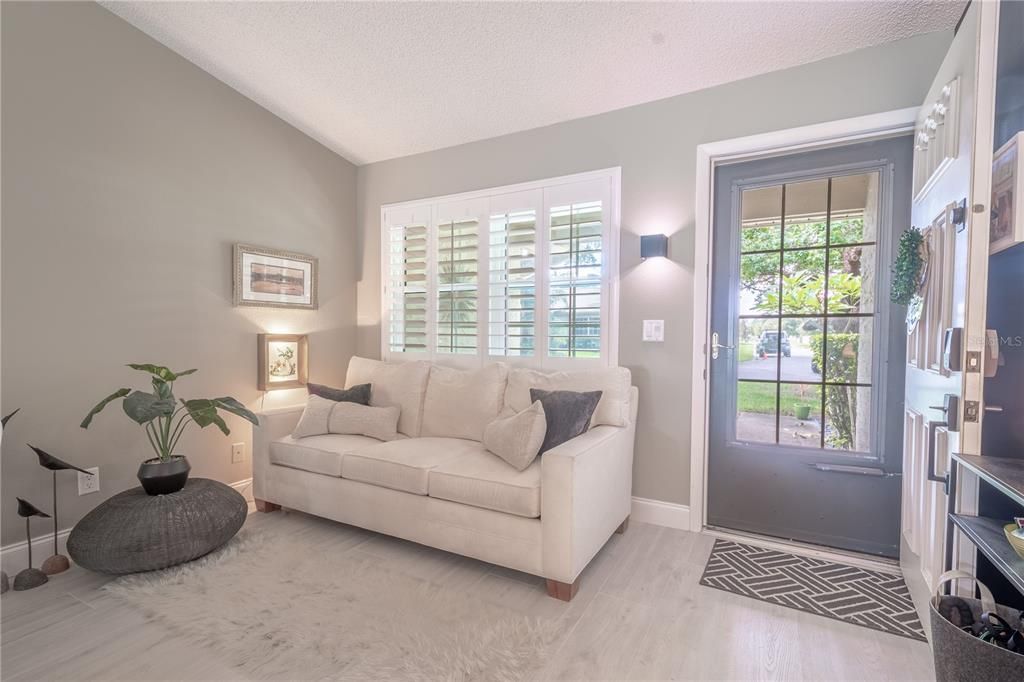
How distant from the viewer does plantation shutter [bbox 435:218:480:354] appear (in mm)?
3480

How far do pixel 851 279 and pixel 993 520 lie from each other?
1.37 m

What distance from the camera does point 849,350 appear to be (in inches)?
96.9

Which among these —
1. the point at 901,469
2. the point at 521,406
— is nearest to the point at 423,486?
the point at 521,406

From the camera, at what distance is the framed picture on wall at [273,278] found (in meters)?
3.18

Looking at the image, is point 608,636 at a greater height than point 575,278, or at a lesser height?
lesser

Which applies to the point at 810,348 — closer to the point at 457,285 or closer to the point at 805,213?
the point at 805,213

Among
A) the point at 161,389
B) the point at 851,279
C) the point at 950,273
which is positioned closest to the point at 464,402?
the point at 161,389

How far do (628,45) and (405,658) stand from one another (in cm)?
291

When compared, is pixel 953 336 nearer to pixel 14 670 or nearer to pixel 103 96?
pixel 14 670

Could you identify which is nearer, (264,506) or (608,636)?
(608,636)

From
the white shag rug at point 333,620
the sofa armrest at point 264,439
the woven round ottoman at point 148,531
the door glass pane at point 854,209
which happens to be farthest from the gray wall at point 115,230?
the door glass pane at point 854,209

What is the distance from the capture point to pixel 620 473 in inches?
101

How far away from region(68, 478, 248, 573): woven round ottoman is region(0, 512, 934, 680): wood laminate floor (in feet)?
0.52

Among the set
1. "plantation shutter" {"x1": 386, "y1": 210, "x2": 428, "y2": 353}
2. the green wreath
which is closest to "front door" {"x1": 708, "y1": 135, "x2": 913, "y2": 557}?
the green wreath
